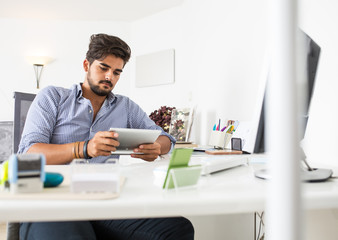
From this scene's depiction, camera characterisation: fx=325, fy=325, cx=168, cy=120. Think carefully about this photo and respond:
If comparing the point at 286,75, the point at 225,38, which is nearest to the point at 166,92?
the point at 225,38

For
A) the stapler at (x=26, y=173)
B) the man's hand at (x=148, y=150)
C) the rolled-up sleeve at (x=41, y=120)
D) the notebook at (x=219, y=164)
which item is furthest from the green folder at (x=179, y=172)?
the rolled-up sleeve at (x=41, y=120)

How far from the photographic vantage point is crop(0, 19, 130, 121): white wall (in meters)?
4.22

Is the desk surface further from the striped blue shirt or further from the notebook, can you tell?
the striped blue shirt

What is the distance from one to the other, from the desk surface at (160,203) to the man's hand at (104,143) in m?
0.45

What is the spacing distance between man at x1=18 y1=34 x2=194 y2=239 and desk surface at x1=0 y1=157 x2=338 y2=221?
0.98ft

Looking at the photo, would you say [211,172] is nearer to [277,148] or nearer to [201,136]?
[277,148]

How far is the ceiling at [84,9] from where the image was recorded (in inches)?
146

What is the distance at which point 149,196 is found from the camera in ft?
2.04

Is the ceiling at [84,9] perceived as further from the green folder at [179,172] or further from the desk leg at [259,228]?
the green folder at [179,172]

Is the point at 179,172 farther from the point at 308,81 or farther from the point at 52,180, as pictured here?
the point at 308,81

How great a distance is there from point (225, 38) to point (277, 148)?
86.1 inches

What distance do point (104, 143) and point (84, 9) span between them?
126 inches

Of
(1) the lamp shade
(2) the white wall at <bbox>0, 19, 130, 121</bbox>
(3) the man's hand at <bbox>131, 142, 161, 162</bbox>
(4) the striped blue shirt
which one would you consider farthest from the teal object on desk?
(1) the lamp shade

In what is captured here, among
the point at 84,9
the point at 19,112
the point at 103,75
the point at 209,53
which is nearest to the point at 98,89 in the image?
the point at 103,75
